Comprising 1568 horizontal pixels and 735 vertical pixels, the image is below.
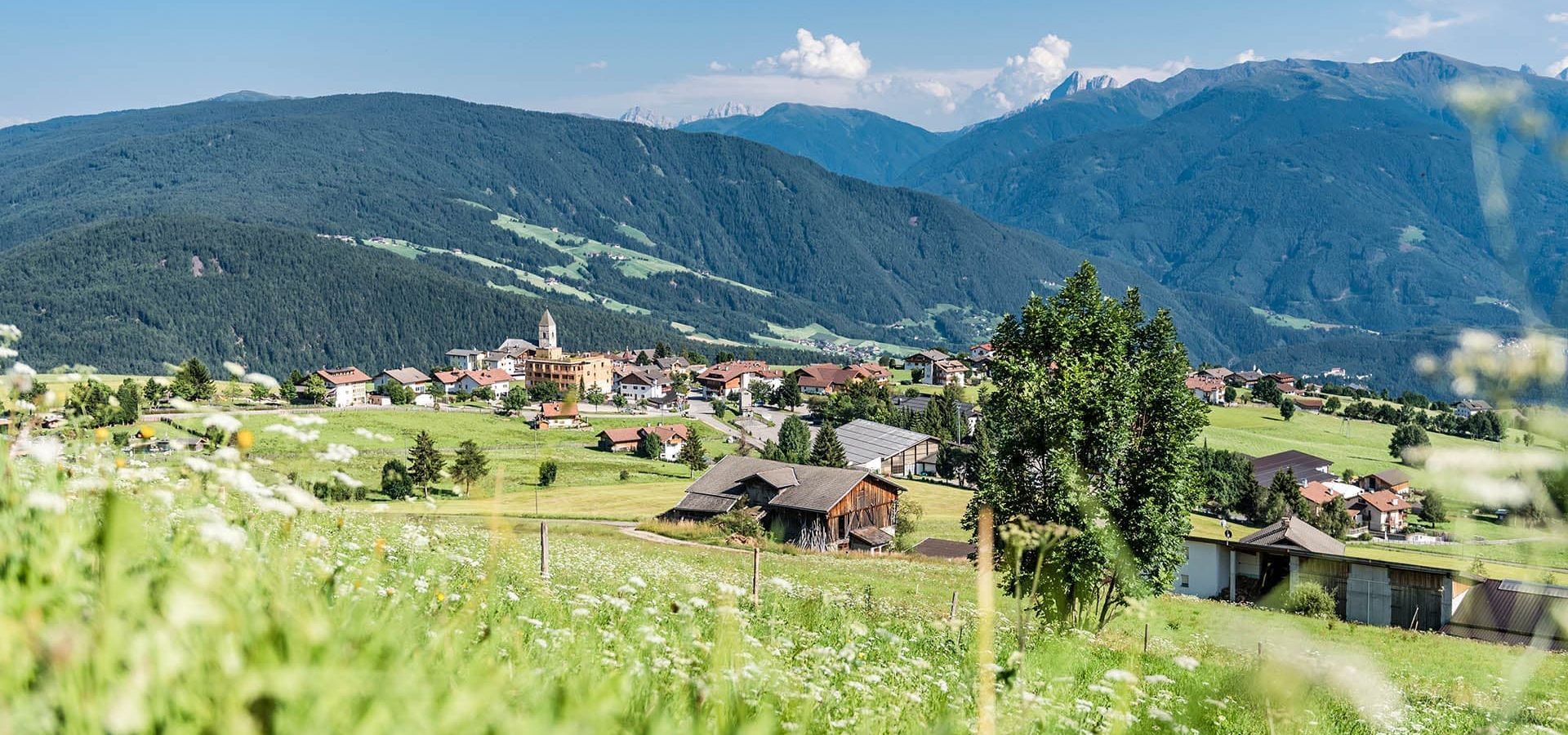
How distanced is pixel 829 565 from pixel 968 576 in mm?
5371

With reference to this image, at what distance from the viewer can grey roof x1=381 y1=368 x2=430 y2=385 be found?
6954 inches

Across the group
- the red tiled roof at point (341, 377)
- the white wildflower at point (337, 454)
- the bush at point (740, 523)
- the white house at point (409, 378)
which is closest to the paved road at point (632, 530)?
the bush at point (740, 523)

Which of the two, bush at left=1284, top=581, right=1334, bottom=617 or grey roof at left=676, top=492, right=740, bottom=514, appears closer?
bush at left=1284, top=581, right=1334, bottom=617

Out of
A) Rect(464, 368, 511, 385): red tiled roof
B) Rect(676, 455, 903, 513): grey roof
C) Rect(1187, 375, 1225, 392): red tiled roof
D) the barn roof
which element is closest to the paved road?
Rect(676, 455, 903, 513): grey roof

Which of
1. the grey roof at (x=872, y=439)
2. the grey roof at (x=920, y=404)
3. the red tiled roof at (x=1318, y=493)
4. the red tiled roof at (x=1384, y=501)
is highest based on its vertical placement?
the grey roof at (x=920, y=404)

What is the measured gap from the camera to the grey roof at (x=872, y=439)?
110m

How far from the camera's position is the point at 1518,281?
2.03m

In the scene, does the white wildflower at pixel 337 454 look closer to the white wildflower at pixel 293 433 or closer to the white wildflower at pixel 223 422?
the white wildflower at pixel 293 433

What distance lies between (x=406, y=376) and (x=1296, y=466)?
484ft

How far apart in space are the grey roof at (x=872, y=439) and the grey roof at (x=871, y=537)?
41.6 m

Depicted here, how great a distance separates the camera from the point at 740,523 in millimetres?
52281

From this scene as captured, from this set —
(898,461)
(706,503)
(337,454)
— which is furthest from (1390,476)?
(337,454)

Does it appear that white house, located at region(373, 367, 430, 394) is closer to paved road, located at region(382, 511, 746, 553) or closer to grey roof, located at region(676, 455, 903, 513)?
grey roof, located at region(676, 455, 903, 513)

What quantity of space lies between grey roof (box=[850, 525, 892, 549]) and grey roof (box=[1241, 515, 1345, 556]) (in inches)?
846
